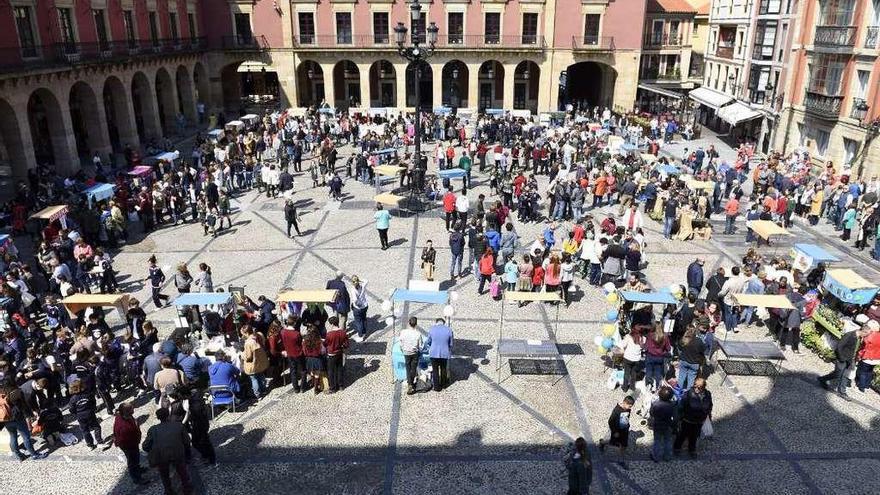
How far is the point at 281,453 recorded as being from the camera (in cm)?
990

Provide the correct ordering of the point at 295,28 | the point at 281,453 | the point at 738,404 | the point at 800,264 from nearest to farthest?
the point at 281,453 → the point at 738,404 → the point at 800,264 → the point at 295,28

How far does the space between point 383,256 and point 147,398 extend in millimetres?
8241

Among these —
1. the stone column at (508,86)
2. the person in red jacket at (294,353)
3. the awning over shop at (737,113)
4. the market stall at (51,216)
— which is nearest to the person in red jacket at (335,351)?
the person in red jacket at (294,353)

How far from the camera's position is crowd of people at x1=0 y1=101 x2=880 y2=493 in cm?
986

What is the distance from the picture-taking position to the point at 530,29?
1708 inches

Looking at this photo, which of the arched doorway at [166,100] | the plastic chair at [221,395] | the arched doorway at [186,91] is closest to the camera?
the plastic chair at [221,395]

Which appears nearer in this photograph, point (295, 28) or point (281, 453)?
point (281, 453)

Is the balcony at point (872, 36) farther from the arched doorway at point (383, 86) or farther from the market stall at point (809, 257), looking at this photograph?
the arched doorway at point (383, 86)

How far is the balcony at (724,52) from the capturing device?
3991 cm

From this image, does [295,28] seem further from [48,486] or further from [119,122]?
[48,486]

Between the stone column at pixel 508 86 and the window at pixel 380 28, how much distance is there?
8540mm

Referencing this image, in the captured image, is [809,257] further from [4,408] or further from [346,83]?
[346,83]


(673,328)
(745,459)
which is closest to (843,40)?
(673,328)

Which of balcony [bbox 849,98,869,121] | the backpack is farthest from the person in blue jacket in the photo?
balcony [bbox 849,98,869,121]
